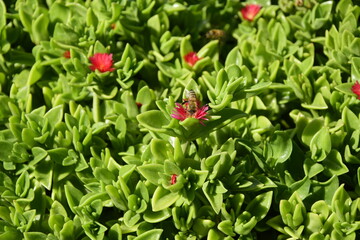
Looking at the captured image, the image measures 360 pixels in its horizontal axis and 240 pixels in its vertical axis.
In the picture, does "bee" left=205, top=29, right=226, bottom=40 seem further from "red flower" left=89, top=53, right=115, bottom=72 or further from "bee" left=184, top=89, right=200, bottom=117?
"bee" left=184, top=89, right=200, bottom=117

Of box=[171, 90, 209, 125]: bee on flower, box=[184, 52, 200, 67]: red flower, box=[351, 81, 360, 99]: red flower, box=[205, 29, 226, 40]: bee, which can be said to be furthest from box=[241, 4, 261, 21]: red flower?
box=[171, 90, 209, 125]: bee on flower

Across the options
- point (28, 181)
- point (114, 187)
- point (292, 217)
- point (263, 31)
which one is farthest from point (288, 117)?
point (28, 181)

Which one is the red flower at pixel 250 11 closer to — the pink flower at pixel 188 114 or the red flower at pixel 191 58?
the red flower at pixel 191 58

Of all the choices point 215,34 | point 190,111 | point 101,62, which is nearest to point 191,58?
point 215,34

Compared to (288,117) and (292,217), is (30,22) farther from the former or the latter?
(292,217)

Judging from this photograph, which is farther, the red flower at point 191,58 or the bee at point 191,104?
the red flower at point 191,58

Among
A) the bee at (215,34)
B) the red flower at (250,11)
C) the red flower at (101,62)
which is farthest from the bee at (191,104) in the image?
the red flower at (250,11)

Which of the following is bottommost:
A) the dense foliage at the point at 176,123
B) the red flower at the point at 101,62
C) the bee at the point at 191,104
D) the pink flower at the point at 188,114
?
the dense foliage at the point at 176,123

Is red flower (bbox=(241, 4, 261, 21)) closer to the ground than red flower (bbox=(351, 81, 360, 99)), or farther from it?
farther from it
